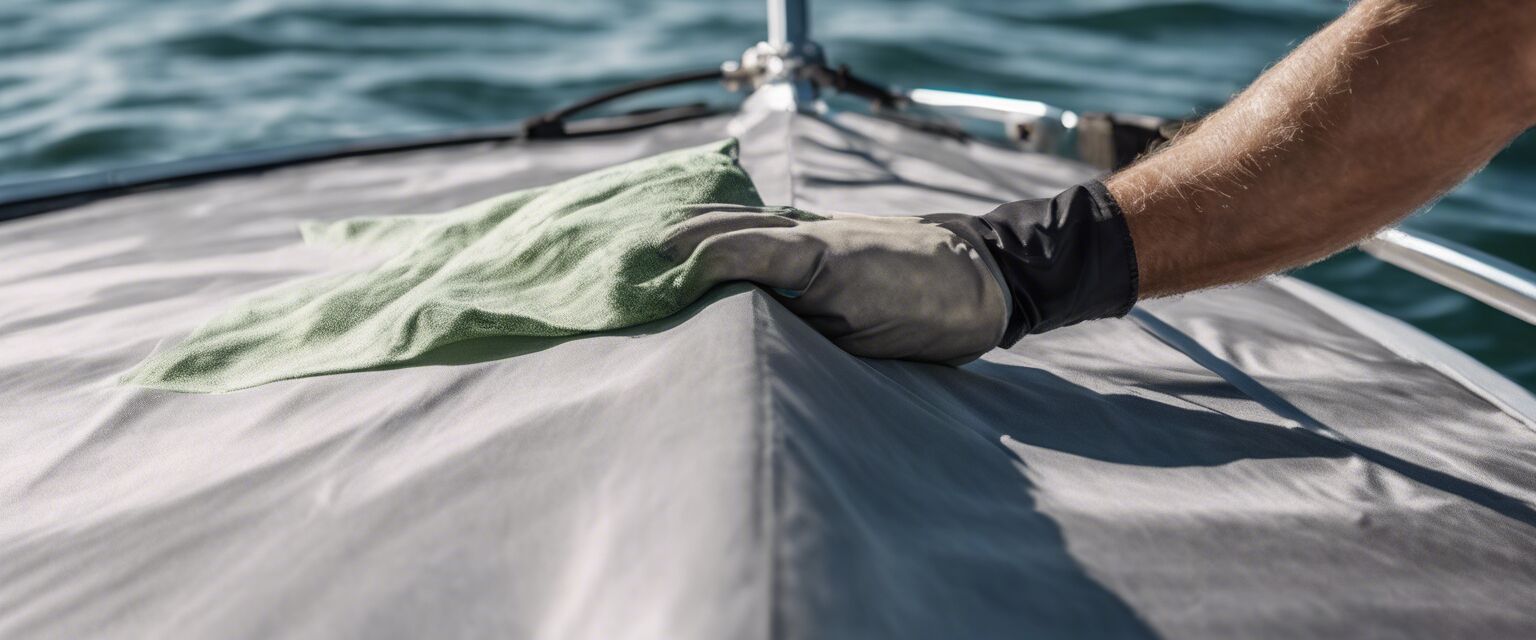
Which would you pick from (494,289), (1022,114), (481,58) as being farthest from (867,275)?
(481,58)

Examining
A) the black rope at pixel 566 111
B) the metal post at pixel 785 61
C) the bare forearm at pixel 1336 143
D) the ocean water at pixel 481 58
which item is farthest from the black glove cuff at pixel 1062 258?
the ocean water at pixel 481 58

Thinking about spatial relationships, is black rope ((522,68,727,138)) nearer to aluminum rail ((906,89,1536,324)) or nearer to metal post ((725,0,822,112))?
metal post ((725,0,822,112))

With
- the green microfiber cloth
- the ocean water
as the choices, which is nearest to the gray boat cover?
the green microfiber cloth

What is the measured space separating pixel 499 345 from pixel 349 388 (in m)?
0.10

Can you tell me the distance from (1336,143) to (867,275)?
0.33 metres

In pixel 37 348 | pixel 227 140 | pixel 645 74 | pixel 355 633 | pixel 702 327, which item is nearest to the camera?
pixel 355 633

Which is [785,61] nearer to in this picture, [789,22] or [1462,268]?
[789,22]

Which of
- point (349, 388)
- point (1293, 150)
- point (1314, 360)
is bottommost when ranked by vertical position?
point (1314, 360)

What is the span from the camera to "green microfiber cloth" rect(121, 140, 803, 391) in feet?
2.84

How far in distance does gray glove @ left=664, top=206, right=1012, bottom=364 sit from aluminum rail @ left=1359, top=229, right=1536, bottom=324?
48 centimetres

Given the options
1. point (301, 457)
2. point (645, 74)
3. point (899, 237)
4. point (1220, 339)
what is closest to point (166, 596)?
point (301, 457)

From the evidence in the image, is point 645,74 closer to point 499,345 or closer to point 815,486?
point 499,345

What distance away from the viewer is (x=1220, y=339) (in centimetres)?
121

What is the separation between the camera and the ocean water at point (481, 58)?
13.0 feet
